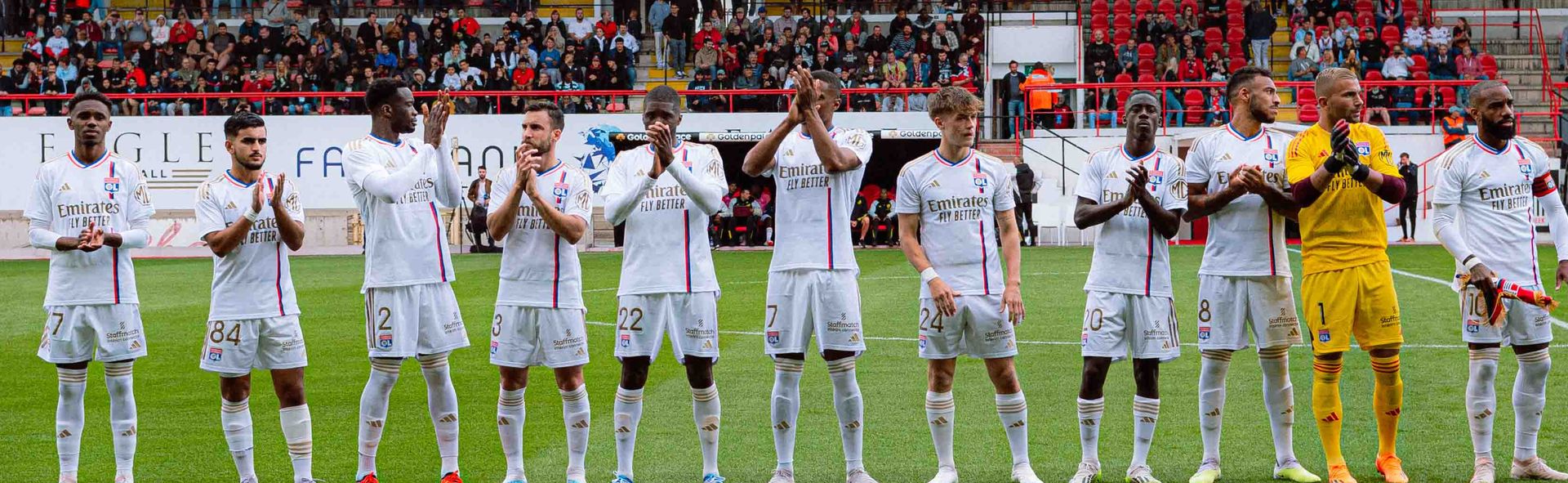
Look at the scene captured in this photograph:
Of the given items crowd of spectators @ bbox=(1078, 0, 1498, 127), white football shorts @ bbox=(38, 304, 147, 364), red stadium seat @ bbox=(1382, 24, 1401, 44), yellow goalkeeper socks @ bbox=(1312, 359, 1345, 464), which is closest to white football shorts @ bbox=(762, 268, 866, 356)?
yellow goalkeeper socks @ bbox=(1312, 359, 1345, 464)

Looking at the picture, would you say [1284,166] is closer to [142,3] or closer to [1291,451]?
[1291,451]

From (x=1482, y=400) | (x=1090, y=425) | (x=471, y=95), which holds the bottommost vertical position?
(x=1090, y=425)

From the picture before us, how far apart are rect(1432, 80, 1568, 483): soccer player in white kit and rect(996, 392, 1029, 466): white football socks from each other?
2091mm

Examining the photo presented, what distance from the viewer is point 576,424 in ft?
23.3

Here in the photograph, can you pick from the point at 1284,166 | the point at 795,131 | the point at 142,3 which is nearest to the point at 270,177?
the point at 795,131

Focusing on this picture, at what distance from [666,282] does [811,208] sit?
2.51ft

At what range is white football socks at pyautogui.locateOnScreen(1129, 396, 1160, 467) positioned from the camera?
23.0 feet

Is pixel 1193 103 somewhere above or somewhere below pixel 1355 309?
above

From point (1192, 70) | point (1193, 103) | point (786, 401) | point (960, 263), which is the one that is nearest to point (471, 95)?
point (1193, 103)

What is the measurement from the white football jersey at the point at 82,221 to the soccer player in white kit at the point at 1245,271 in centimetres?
512

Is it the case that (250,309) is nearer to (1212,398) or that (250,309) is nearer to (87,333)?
(87,333)

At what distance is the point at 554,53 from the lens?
32.7 m

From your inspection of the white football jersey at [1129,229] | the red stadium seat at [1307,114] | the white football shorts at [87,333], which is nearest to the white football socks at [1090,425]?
the white football jersey at [1129,229]

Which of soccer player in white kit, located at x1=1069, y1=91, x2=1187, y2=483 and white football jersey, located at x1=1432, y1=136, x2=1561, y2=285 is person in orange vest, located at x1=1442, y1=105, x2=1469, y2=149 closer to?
white football jersey, located at x1=1432, y1=136, x2=1561, y2=285
